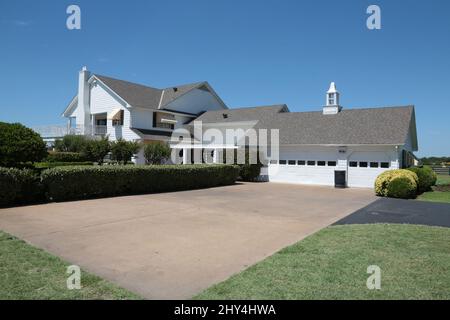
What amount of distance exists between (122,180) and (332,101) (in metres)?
18.6

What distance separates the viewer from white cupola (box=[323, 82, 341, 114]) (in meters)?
26.0

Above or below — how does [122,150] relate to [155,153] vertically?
above

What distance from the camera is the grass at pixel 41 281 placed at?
4.25 m

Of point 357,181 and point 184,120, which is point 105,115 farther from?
point 357,181

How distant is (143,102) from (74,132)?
6991mm

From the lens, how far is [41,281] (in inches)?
184

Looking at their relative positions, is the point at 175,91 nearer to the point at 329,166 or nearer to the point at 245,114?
the point at 245,114

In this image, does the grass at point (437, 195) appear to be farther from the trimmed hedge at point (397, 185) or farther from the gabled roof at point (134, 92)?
the gabled roof at point (134, 92)

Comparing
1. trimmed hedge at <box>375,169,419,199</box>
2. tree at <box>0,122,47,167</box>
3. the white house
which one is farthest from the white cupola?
tree at <box>0,122,47,167</box>

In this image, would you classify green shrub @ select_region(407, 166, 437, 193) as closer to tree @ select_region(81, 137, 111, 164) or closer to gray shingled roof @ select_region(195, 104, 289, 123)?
gray shingled roof @ select_region(195, 104, 289, 123)

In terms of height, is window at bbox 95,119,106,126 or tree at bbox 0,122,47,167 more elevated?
window at bbox 95,119,106,126

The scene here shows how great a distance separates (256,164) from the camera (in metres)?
25.5

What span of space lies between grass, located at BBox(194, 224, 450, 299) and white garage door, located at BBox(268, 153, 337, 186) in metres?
15.5

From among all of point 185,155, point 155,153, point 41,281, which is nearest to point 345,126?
point 185,155
